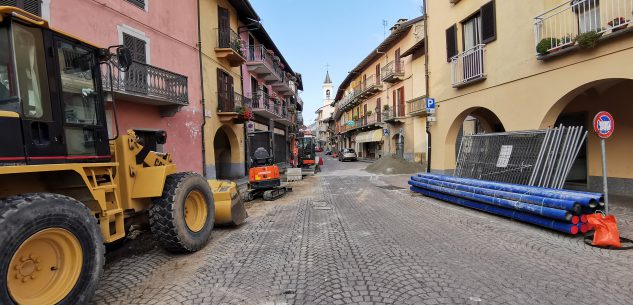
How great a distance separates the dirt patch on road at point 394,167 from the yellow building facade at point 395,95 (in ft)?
Answer: 6.08

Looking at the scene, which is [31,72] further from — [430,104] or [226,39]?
[226,39]

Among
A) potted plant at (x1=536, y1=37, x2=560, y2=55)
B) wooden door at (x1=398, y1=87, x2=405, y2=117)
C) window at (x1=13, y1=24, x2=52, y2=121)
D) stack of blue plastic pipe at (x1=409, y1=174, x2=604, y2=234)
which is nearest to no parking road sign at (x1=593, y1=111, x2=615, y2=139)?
stack of blue plastic pipe at (x1=409, y1=174, x2=604, y2=234)

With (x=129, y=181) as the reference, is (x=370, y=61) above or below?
above

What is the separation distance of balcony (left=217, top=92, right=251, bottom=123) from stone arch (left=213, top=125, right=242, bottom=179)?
1049mm

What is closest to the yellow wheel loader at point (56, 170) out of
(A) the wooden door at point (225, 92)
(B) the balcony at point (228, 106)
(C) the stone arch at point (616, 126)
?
A: (C) the stone arch at point (616, 126)

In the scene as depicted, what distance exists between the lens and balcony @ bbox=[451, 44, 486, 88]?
448 inches

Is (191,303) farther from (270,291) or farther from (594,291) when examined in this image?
(594,291)

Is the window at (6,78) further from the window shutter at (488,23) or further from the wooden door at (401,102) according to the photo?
the wooden door at (401,102)

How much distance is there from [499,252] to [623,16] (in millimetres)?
5762

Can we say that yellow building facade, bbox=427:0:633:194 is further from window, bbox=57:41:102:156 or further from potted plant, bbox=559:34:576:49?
window, bbox=57:41:102:156

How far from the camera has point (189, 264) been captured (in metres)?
4.94

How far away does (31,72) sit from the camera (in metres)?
3.44

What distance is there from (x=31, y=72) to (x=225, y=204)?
13.3 feet

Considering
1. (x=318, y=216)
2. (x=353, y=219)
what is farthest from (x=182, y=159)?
(x=353, y=219)
